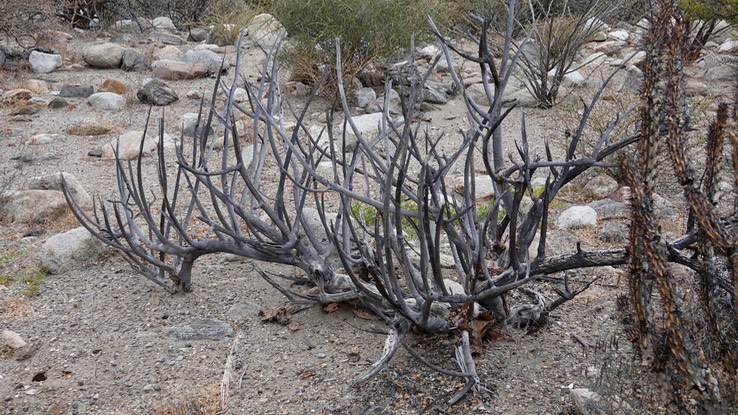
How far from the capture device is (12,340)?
3574 mm

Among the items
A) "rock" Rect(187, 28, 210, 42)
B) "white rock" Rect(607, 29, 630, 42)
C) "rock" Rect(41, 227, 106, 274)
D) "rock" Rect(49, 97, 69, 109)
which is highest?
"white rock" Rect(607, 29, 630, 42)

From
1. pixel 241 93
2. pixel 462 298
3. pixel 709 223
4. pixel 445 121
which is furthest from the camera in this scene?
pixel 241 93

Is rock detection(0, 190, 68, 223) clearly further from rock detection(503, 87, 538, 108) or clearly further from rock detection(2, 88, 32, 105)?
rock detection(503, 87, 538, 108)

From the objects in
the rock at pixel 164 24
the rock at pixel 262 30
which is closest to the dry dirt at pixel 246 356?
the rock at pixel 262 30

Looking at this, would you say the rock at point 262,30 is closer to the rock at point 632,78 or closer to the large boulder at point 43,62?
the large boulder at point 43,62

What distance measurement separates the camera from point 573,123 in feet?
25.5

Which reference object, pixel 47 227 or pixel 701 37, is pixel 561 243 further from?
pixel 701 37

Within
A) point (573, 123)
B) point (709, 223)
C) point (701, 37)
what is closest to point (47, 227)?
point (709, 223)

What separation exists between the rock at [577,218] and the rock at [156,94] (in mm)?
5751

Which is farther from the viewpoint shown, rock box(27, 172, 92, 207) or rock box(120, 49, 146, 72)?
rock box(120, 49, 146, 72)

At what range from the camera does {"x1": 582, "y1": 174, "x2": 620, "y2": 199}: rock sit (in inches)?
236

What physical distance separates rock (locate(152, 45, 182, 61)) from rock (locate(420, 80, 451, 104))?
14.4ft

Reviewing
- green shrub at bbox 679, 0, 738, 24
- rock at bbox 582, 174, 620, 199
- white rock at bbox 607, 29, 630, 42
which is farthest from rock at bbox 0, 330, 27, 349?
white rock at bbox 607, 29, 630, 42

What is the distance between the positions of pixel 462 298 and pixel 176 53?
10449 mm
